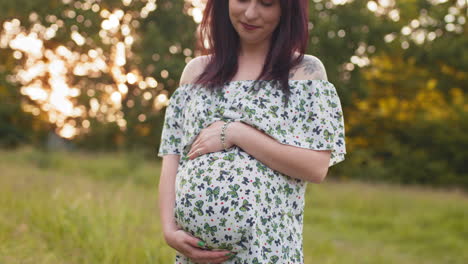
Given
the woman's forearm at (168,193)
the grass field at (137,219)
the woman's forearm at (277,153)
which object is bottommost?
the grass field at (137,219)

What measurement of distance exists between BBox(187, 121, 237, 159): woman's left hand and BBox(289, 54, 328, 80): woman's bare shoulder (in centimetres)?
27

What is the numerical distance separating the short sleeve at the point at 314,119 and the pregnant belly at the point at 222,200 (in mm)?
168

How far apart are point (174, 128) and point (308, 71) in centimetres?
53

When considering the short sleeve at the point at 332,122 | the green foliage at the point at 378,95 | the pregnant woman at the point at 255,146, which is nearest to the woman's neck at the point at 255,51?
the pregnant woman at the point at 255,146

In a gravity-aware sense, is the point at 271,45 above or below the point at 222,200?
above

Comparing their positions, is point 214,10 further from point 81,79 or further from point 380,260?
point 81,79

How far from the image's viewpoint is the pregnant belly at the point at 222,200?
5.15ft

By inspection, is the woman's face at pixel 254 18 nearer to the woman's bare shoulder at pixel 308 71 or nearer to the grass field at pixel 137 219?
the woman's bare shoulder at pixel 308 71

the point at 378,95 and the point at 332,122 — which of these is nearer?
the point at 332,122

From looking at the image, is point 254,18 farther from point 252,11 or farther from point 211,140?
point 211,140

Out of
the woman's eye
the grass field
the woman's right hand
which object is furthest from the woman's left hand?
the grass field

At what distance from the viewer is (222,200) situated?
1583 millimetres

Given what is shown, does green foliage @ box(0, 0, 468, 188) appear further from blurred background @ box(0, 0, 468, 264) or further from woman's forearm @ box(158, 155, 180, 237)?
woman's forearm @ box(158, 155, 180, 237)

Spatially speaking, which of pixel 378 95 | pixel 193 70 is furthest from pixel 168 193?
pixel 378 95
